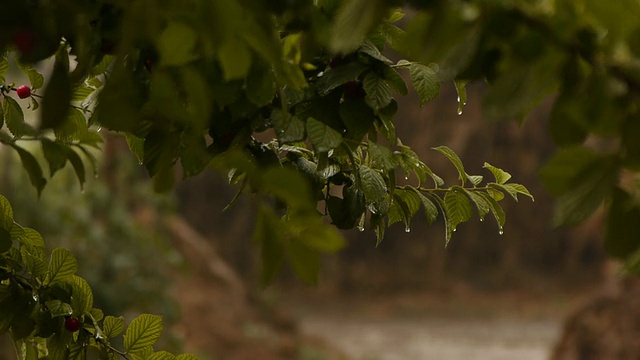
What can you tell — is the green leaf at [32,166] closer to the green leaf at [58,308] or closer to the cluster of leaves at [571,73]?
the green leaf at [58,308]

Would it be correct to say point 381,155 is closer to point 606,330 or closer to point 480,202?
point 480,202

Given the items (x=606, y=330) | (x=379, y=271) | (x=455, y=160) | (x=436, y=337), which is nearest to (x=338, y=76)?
(x=455, y=160)

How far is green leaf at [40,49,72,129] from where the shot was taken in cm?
47

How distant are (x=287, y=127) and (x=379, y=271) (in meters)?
9.97

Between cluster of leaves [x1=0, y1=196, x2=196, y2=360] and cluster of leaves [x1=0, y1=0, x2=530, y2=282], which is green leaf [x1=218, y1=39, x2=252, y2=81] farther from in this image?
cluster of leaves [x1=0, y1=196, x2=196, y2=360]

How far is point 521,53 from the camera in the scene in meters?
0.43

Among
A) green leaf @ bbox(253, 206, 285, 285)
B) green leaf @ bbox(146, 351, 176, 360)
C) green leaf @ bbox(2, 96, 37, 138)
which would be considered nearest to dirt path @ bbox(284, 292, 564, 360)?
green leaf @ bbox(146, 351, 176, 360)

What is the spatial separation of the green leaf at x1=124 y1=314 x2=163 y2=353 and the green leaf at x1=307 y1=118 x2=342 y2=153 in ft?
0.83

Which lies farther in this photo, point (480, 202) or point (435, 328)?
point (435, 328)

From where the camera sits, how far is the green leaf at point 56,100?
47 centimetres

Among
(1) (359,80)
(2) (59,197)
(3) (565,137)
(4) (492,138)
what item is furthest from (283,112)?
(4) (492,138)

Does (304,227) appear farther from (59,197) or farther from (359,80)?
(59,197)

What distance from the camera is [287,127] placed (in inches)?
27.2

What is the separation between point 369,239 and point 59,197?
6.16m
